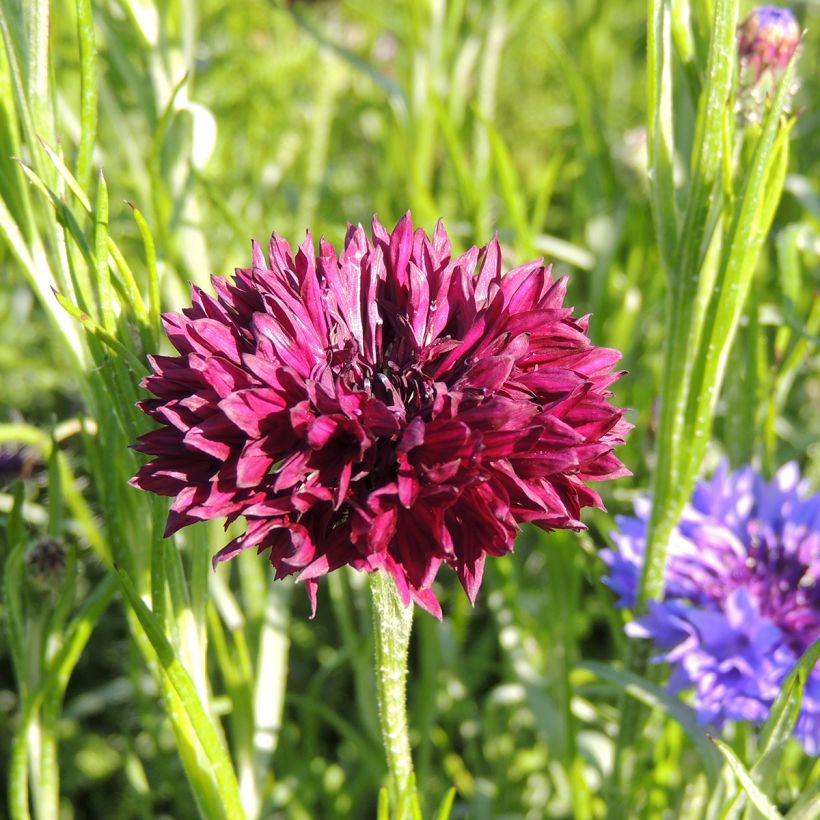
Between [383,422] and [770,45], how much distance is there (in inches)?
17.6

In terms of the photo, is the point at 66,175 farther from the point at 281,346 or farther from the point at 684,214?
the point at 684,214

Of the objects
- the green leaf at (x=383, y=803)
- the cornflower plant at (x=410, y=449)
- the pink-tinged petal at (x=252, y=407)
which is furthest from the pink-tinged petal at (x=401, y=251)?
the green leaf at (x=383, y=803)

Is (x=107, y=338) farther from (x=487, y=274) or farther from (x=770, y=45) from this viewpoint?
(x=770, y=45)

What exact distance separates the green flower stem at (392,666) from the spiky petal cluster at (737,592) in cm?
19

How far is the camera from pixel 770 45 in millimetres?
660

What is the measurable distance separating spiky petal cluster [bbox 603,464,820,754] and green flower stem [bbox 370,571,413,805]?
195mm

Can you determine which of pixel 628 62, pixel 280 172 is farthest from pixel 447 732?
pixel 628 62

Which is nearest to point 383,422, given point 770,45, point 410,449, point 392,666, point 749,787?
point 410,449

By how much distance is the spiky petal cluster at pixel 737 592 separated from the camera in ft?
1.94

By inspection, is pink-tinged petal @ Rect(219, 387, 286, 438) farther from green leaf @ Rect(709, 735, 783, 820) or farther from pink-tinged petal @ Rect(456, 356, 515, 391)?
green leaf @ Rect(709, 735, 783, 820)

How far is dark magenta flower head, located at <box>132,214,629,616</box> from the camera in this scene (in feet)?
1.35

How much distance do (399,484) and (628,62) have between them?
170 centimetres

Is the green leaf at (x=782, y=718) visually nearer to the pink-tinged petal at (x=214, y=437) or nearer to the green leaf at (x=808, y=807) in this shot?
the green leaf at (x=808, y=807)

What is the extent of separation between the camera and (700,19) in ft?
1.90
